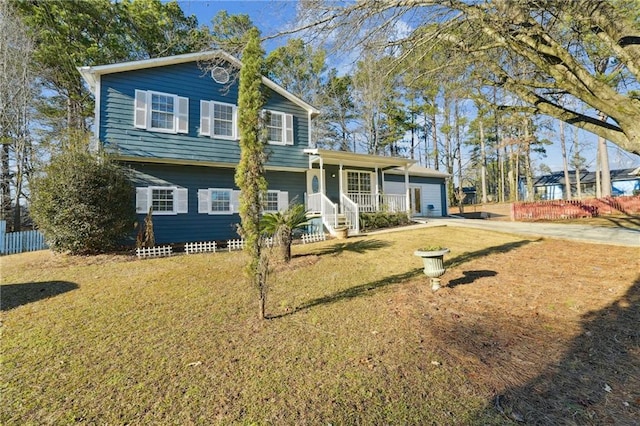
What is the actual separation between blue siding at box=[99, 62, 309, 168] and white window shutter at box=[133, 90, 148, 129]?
5.4 inches

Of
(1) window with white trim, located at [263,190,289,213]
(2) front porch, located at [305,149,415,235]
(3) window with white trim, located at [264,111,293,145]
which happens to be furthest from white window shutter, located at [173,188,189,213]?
(2) front porch, located at [305,149,415,235]

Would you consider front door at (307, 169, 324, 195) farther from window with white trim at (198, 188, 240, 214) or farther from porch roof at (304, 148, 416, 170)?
window with white trim at (198, 188, 240, 214)

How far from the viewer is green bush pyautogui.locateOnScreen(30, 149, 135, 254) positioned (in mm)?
7934

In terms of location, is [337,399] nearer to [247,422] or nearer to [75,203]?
[247,422]

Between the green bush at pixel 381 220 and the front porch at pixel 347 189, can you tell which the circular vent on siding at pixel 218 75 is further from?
the green bush at pixel 381 220

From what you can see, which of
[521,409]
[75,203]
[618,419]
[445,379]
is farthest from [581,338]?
[75,203]

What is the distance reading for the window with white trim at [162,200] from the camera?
10438mm

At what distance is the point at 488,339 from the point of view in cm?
364

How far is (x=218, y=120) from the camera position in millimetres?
11734

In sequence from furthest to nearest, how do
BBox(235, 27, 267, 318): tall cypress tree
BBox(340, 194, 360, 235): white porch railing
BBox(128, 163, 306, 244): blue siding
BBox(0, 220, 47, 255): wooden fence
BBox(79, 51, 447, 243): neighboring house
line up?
BBox(340, 194, 360, 235): white porch railing
BBox(128, 163, 306, 244): blue siding
BBox(0, 220, 47, 255): wooden fence
BBox(79, 51, 447, 243): neighboring house
BBox(235, 27, 267, 318): tall cypress tree

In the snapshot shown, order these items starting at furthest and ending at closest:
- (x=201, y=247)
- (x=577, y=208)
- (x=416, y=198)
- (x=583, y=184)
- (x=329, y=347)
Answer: (x=583, y=184) → (x=416, y=198) → (x=577, y=208) → (x=201, y=247) → (x=329, y=347)

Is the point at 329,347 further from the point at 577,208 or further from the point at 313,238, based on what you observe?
the point at 577,208

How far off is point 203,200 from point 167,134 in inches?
108

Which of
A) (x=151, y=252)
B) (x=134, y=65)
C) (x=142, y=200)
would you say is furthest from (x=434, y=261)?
(x=134, y=65)
